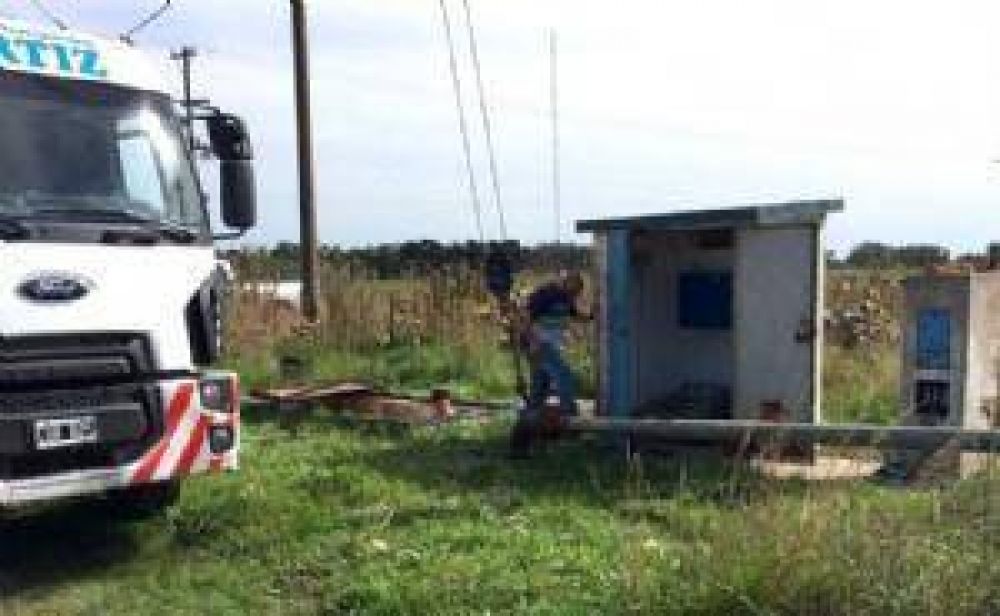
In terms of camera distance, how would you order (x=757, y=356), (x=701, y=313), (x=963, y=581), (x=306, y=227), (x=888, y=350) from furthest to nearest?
(x=306, y=227) < (x=888, y=350) < (x=701, y=313) < (x=757, y=356) < (x=963, y=581)

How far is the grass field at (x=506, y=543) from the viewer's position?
6168 mm

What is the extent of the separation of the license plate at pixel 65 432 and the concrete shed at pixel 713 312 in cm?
523

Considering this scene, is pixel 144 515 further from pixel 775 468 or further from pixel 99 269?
pixel 775 468

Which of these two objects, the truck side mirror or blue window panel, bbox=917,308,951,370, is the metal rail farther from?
the truck side mirror

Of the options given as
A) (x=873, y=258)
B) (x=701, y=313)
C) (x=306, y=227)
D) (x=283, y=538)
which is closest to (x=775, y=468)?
(x=701, y=313)

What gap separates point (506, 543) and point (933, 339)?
4174 mm

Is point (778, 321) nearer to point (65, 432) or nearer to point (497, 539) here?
point (497, 539)

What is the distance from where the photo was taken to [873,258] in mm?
39406

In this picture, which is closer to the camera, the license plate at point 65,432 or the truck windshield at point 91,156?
the license plate at point 65,432

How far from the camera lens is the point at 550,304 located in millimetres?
12047

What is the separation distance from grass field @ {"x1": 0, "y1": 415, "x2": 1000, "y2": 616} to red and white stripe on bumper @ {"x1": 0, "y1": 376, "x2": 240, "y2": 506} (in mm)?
564

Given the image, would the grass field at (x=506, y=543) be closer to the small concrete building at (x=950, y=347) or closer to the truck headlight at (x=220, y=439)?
the truck headlight at (x=220, y=439)

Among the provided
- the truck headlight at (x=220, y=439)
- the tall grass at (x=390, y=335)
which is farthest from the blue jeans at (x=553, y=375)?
the tall grass at (x=390, y=335)

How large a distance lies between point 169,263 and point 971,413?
5745 mm
